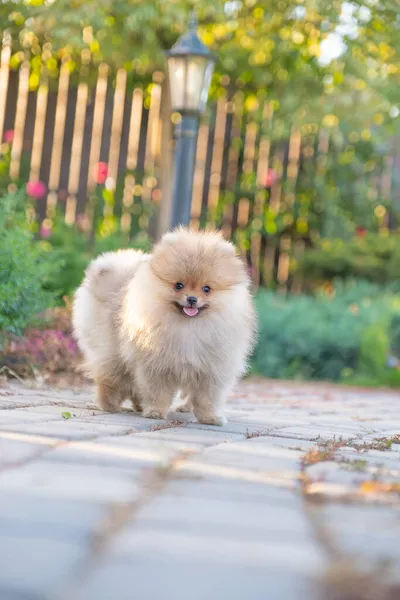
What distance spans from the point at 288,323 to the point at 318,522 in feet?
23.8

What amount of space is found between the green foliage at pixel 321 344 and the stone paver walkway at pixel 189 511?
5147mm

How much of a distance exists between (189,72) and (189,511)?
6.01 metres

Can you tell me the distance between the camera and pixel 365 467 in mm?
3166

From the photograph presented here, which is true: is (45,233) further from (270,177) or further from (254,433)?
(254,433)

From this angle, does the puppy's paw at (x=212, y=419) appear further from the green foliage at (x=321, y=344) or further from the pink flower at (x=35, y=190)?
the pink flower at (x=35, y=190)

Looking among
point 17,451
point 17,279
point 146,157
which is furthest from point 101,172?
point 17,451

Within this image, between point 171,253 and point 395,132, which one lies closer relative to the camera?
point 171,253

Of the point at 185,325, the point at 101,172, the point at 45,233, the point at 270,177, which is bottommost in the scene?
the point at 185,325

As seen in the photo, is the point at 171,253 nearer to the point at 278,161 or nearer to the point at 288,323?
the point at 288,323

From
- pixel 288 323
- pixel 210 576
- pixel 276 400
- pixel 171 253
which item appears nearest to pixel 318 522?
pixel 210 576

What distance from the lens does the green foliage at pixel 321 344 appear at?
30.2ft

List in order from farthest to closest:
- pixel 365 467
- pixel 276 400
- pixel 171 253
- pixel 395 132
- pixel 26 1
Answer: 1. pixel 395 132
2. pixel 26 1
3. pixel 276 400
4. pixel 171 253
5. pixel 365 467

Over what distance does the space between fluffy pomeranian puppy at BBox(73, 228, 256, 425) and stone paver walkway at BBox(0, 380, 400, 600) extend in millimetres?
244

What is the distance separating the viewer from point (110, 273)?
186 inches
